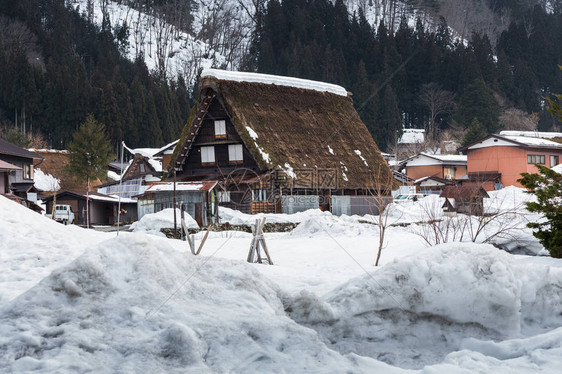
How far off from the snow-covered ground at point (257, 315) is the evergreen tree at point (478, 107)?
193ft

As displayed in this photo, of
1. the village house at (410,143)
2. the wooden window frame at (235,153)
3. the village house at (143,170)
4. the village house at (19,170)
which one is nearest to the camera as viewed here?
the wooden window frame at (235,153)

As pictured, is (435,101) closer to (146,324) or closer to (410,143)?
(410,143)

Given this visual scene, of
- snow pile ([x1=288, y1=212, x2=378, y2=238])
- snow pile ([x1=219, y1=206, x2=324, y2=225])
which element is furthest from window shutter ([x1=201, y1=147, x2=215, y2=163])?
snow pile ([x1=288, y1=212, x2=378, y2=238])

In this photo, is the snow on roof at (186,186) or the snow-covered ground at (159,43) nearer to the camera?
the snow on roof at (186,186)

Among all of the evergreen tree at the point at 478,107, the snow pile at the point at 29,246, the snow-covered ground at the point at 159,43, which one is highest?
the snow-covered ground at the point at 159,43

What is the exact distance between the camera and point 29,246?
7.61 m

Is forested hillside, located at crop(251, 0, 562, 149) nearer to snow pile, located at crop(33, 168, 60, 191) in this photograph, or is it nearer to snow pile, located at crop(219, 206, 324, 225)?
snow pile, located at crop(33, 168, 60, 191)

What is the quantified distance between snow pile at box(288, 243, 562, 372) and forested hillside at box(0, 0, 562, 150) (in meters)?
49.3

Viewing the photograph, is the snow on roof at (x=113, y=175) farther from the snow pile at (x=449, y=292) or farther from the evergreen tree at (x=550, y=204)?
the snow pile at (x=449, y=292)

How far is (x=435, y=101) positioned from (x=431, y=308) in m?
65.9

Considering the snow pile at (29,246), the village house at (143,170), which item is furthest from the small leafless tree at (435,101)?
the snow pile at (29,246)

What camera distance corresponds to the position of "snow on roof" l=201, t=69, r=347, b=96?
27.0 metres

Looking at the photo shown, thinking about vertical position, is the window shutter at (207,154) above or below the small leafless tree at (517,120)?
below

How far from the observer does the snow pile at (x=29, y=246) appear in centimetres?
662
